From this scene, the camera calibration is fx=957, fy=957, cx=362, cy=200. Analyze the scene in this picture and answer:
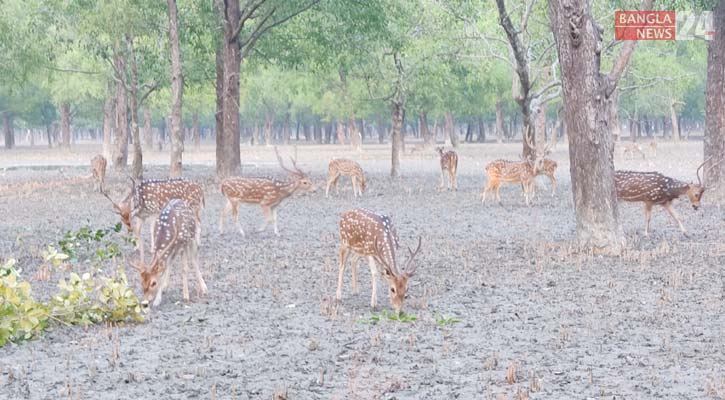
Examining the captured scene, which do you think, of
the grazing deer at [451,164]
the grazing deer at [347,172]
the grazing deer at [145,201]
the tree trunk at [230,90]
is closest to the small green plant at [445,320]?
the grazing deer at [145,201]

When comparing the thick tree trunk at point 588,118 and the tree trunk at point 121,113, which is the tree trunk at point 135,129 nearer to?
the tree trunk at point 121,113

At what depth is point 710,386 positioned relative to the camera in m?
6.52

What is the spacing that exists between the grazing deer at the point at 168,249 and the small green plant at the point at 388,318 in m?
2.07

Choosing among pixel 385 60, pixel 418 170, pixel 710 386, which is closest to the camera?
pixel 710 386

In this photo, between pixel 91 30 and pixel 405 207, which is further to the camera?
pixel 91 30

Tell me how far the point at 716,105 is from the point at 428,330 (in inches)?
496

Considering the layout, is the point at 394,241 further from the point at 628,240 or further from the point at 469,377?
the point at 628,240

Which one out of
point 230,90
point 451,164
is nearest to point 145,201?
point 230,90

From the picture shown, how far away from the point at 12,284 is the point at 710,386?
18.2 feet

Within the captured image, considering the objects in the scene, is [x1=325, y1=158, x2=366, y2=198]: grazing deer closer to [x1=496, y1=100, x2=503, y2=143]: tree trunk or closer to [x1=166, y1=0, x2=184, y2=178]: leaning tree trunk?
[x1=166, y1=0, x2=184, y2=178]: leaning tree trunk

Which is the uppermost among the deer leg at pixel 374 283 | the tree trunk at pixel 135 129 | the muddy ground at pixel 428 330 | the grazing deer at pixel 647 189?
the tree trunk at pixel 135 129

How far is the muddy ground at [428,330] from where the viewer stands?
6785 millimetres

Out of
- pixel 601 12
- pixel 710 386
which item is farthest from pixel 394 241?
pixel 601 12

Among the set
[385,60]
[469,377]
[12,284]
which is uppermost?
[385,60]
